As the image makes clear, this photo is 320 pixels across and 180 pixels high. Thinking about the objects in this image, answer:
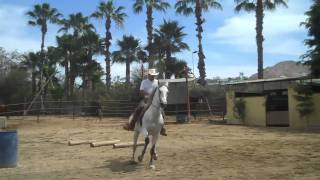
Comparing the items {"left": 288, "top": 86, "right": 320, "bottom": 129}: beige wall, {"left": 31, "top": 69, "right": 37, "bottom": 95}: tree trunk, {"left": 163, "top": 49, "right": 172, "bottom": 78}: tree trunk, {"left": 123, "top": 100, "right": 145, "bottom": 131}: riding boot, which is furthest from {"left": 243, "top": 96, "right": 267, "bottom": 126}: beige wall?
{"left": 31, "top": 69, "right": 37, "bottom": 95}: tree trunk

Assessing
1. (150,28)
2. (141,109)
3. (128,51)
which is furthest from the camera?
(128,51)

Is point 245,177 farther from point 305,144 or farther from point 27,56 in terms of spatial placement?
point 27,56

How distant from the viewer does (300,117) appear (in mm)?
24922

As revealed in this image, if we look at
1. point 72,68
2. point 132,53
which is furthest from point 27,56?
point 132,53

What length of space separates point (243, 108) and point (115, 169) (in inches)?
684

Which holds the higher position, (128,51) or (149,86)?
(128,51)

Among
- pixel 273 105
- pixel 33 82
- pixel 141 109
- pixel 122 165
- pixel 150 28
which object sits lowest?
pixel 122 165

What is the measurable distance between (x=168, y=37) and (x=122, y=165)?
1386 inches

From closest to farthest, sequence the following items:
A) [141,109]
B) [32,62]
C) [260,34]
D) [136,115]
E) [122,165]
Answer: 1. [122,165]
2. [141,109]
3. [136,115]
4. [260,34]
5. [32,62]

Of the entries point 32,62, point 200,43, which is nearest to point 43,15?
point 32,62

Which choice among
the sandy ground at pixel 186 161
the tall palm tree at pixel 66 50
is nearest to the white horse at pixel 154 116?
the sandy ground at pixel 186 161

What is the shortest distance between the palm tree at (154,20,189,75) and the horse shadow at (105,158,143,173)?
34.0 m

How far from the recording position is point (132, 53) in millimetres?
50250

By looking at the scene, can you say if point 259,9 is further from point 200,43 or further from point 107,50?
point 107,50
